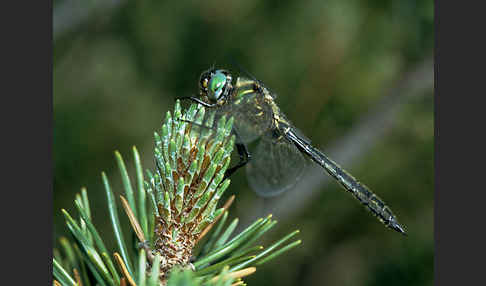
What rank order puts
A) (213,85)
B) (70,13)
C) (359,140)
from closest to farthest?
(213,85) → (70,13) → (359,140)

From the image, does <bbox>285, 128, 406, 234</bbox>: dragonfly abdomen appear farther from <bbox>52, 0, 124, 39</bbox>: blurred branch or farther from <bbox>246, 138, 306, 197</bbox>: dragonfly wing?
<bbox>52, 0, 124, 39</bbox>: blurred branch

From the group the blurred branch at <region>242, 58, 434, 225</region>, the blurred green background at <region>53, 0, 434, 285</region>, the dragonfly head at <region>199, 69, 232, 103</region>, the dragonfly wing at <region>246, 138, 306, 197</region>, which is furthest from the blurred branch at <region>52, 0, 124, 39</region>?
the blurred branch at <region>242, 58, 434, 225</region>

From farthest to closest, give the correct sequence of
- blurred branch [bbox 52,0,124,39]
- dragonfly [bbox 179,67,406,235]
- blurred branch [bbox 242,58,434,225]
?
blurred branch [bbox 242,58,434,225] → blurred branch [bbox 52,0,124,39] → dragonfly [bbox 179,67,406,235]

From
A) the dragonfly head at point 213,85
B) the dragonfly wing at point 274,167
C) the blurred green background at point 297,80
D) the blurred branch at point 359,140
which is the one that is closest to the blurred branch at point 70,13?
the blurred green background at point 297,80

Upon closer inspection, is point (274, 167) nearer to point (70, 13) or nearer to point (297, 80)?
point (297, 80)

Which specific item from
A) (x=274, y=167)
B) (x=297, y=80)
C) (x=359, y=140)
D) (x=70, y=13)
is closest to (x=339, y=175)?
(x=274, y=167)

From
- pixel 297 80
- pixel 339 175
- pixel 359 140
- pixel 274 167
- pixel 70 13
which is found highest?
pixel 70 13
